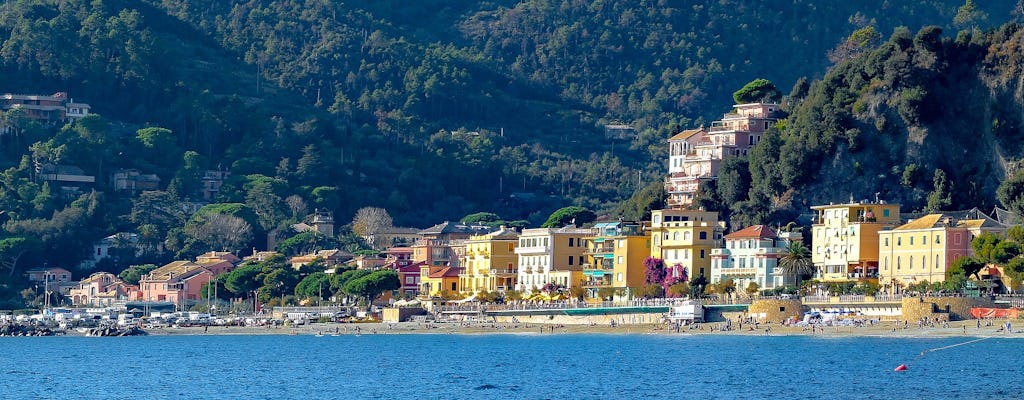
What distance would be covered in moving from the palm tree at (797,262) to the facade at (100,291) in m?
49.0

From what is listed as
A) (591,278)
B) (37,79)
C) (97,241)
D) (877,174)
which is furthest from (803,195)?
(37,79)

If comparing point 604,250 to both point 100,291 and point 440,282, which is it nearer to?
point 440,282

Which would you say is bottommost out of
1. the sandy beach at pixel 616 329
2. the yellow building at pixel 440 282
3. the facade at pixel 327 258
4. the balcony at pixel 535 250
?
the sandy beach at pixel 616 329

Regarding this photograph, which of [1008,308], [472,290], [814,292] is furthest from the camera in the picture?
[472,290]

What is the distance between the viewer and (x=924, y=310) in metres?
87.9

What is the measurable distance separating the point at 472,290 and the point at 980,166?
30.0 metres

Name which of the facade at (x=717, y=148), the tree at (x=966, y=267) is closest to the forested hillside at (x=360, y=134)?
the facade at (x=717, y=148)

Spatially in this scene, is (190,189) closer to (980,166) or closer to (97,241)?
A: (97,241)

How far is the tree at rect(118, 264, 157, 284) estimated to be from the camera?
138750mm

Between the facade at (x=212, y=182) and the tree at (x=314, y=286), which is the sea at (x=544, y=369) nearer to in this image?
the tree at (x=314, y=286)

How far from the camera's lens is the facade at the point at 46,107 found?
6388 inches

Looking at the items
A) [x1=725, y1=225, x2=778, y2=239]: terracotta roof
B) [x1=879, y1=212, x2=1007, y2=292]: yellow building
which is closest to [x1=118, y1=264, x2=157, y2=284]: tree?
[x1=725, y1=225, x2=778, y2=239]: terracotta roof

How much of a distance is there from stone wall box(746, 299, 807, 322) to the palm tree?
6359mm

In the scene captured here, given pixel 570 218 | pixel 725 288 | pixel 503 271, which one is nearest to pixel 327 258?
pixel 570 218
